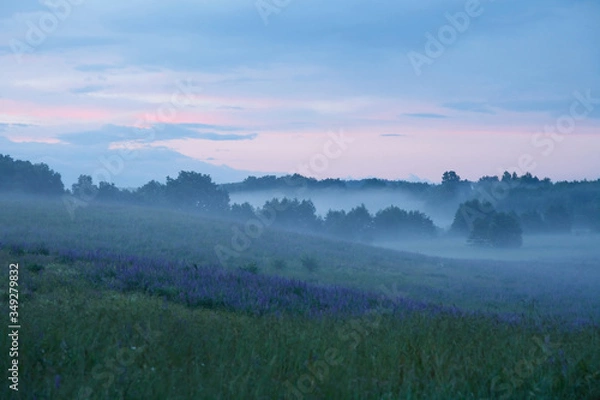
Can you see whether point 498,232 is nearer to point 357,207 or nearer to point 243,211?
point 357,207

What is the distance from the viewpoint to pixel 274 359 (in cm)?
652

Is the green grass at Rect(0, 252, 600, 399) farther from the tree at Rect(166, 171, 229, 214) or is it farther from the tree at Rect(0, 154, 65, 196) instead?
the tree at Rect(166, 171, 229, 214)

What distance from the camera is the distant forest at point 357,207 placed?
6209 cm

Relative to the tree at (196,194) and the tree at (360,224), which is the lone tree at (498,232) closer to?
the tree at (360,224)

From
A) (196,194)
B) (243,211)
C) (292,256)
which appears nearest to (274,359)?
(292,256)

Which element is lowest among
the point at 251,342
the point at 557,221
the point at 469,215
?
the point at 251,342

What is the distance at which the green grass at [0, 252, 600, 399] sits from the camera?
574cm

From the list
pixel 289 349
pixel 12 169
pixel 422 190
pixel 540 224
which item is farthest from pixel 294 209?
pixel 289 349

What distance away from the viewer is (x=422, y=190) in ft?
449

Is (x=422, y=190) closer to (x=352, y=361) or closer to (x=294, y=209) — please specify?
(x=294, y=209)

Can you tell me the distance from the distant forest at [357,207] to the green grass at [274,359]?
37.6 metres

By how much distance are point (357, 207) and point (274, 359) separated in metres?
78.7

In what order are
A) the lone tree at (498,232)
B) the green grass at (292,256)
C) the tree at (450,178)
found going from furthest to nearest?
the tree at (450,178), the lone tree at (498,232), the green grass at (292,256)

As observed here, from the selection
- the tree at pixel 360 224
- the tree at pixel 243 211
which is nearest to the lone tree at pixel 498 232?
the tree at pixel 360 224
